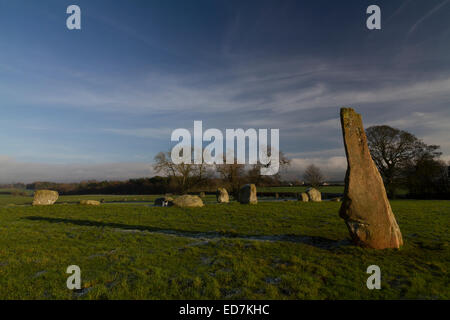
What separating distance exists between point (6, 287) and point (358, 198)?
456 inches

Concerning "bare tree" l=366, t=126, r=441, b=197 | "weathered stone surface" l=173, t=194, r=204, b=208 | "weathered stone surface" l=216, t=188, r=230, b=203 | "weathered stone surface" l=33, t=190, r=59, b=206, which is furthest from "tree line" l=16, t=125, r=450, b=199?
"weathered stone surface" l=33, t=190, r=59, b=206

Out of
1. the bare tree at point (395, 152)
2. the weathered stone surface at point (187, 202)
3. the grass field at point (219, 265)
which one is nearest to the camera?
the grass field at point (219, 265)

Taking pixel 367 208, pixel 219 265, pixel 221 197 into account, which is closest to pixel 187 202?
pixel 221 197

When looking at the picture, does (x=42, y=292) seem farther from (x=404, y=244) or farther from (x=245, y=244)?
(x=404, y=244)

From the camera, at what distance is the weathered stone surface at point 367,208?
333 inches

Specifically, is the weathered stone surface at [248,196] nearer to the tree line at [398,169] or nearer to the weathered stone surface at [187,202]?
the weathered stone surface at [187,202]

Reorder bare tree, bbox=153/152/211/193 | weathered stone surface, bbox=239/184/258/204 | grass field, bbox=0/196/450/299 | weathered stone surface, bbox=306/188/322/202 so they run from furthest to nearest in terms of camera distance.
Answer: bare tree, bbox=153/152/211/193
weathered stone surface, bbox=306/188/322/202
weathered stone surface, bbox=239/184/258/204
grass field, bbox=0/196/450/299

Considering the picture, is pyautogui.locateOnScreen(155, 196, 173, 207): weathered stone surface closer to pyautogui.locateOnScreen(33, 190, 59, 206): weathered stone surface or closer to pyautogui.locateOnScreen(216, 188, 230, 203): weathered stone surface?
pyautogui.locateOnScreen(216, 188, 230, 203): weathered stone surface

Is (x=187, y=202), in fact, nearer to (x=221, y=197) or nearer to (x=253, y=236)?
(x=221, y=197)

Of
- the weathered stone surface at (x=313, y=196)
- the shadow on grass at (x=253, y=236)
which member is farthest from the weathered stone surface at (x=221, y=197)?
the shadow on grass at (x=253, y=236)

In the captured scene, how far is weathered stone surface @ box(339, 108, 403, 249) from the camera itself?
8469 millimetres
